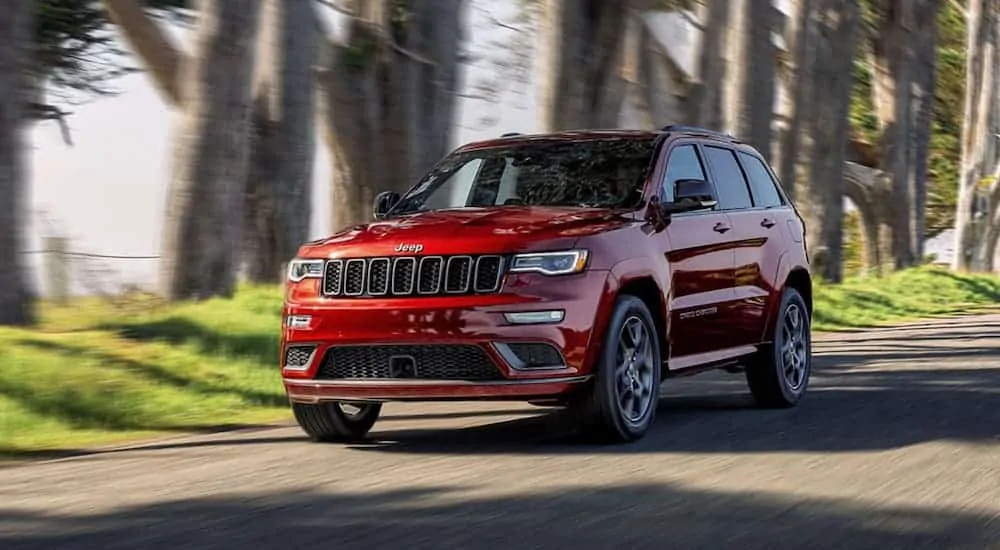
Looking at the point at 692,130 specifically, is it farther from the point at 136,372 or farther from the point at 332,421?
the point at 136,372

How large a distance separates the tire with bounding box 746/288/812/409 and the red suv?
29 cm

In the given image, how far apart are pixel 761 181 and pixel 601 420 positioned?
11.4 feet

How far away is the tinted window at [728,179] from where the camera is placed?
1085 centimetres

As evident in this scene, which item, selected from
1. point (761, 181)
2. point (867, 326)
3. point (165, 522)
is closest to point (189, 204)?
point (761, 181)

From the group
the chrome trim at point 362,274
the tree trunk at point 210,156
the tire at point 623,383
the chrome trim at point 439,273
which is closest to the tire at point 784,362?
the tire at point 623,383

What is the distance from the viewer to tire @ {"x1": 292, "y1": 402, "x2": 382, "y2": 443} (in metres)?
9.43

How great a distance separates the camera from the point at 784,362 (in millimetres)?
11406

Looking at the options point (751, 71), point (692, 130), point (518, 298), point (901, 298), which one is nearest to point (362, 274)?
point (518, 298)

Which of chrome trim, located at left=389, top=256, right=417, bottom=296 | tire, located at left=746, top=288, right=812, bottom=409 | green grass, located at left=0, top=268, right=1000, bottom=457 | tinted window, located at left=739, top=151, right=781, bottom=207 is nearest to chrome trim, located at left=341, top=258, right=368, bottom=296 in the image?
chrome trim, located at left=389, top=256, right=417, bottom=296

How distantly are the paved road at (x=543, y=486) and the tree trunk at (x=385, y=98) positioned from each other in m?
6.81

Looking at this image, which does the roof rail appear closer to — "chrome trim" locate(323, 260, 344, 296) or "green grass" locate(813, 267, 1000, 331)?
"chrome trim" locate(323, 260, 344, 296)

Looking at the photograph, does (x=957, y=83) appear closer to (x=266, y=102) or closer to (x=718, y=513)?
(x=266, y=102)

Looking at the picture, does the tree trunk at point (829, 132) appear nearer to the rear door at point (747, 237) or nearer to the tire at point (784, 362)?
the tire at point (784, 362)

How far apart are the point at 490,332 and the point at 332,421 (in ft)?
4.72
